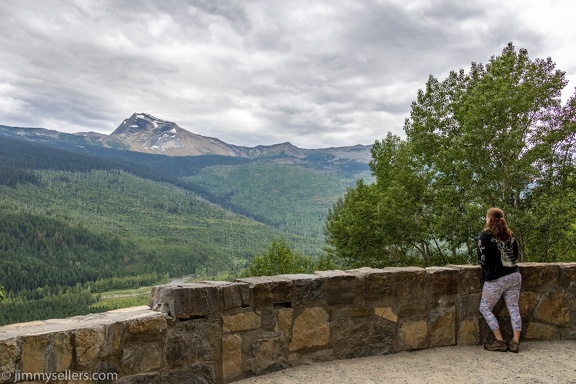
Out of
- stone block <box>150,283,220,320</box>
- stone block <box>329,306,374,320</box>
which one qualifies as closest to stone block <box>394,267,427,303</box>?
stone block <box>329,306,374,320</box>

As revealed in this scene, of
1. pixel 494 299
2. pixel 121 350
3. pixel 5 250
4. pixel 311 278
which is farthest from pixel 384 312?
pixel 5 250

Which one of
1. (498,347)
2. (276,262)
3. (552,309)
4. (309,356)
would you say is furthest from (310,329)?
(276,262)

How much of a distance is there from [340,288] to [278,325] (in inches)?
31.5

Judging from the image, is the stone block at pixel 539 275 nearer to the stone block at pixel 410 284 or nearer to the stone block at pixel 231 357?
the stone block at pixel 410 284

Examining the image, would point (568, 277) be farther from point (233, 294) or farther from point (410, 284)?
point (233, 294)

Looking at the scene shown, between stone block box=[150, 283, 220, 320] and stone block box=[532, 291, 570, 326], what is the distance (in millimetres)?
4096

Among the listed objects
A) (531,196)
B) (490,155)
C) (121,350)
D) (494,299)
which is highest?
(490,155)

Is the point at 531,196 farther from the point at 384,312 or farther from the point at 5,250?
the point at 5,250

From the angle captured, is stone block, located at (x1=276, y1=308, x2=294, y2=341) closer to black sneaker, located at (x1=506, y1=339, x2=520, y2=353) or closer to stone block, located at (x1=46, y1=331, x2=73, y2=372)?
stone block, located at (x1=46, y1=331, x2=73, y2=372)

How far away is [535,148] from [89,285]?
154955 mm

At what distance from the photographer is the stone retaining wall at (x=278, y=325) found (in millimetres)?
3238

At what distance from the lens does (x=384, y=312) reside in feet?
15.6

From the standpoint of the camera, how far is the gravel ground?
4074 millimetres

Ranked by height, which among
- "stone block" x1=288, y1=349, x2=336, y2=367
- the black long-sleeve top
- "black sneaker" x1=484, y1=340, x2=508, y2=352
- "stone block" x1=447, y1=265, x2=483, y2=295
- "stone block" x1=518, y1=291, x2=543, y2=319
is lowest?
"stone block" x1=288, y1=349, x2=336, y2=367
